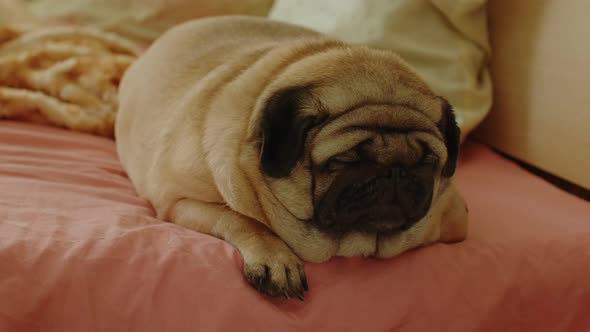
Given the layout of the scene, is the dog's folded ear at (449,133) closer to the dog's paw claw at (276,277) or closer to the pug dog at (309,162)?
the pug dog at (309,162)

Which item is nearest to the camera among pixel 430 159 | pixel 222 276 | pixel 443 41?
pixel 222 276

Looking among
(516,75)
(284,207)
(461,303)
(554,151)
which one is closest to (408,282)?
(461,303)

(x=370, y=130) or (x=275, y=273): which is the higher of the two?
(x=370, y=130)

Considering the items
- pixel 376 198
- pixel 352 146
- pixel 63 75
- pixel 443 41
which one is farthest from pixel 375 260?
pixel 63 75

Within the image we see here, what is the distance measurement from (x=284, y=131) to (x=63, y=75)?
1394 millimetres

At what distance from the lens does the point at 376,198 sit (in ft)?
4.30

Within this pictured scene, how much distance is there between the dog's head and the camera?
1308 millimetres

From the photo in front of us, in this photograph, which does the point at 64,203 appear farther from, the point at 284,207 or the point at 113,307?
the point at 284,207

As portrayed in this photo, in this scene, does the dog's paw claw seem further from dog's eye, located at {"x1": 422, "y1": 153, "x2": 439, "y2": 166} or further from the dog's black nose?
dog's eye, located at {"x1": 422, "y1": 153, "x2": 439, "y2": 166}

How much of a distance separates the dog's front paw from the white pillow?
101 cm

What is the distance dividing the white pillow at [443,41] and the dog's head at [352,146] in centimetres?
73

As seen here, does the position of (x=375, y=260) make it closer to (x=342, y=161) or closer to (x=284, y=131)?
(x=342, y=161)

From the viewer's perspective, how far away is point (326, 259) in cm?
140

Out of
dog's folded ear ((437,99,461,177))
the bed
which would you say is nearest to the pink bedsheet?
the bed
